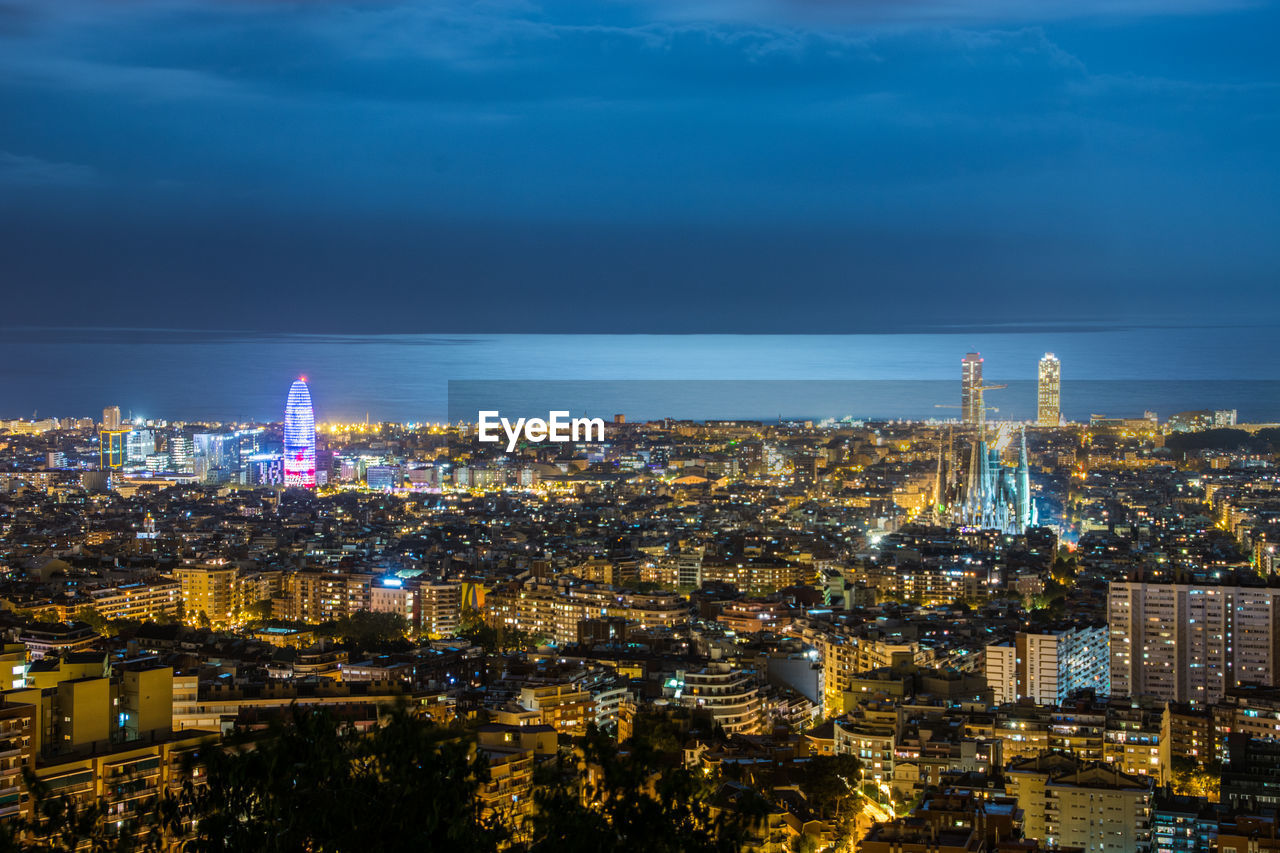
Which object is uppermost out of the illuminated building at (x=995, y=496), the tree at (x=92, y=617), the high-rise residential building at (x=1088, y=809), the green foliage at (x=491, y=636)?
the illuminated building at (x=995, y=496)

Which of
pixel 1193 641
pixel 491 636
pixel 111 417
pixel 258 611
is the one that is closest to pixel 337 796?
pixel 1193 641

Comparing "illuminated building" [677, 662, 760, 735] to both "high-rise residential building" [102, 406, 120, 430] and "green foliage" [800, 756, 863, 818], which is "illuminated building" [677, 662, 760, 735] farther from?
"high-rise residential building" [102, 406, 120, 430]

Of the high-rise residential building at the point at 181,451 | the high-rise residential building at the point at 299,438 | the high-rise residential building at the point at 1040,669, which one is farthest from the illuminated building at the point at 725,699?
the high-rise residential building at the point at 181,451

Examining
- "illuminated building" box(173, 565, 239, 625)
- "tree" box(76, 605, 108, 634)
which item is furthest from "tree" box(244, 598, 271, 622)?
"tree" box(76, 605, 108, 634)

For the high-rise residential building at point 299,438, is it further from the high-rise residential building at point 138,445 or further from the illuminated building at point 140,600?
the illuminated building at point 140,600

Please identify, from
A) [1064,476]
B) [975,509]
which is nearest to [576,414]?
[975,509]

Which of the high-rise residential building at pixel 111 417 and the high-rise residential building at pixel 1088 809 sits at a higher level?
the high-rise residential building at pixel 111 417
